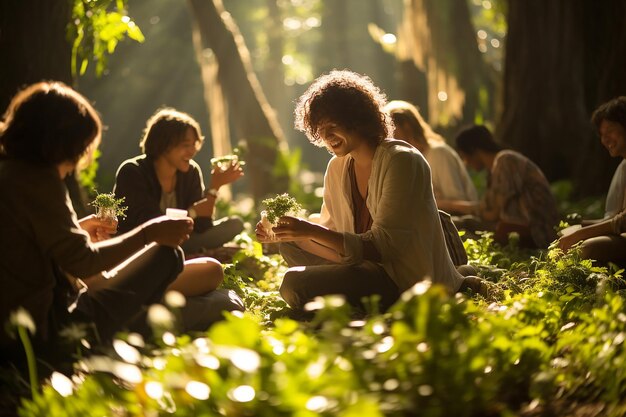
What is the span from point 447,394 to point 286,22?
39592mm

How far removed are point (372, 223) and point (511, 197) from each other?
2.88 m

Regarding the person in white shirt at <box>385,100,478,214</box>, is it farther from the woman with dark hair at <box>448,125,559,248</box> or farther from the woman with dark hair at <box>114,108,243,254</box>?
the woman with dark hair at <box>114,108,243,254</box>

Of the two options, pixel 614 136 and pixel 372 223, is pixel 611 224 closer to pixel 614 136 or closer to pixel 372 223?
pixel 614 136

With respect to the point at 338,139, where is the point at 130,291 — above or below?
below

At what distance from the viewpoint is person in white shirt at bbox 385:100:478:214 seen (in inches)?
283

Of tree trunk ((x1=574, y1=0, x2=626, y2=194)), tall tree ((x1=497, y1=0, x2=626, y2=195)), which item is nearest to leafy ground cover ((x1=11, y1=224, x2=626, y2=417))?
tree trunk ((x1=574, y1=0, x2=626, y2=194))

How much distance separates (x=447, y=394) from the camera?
2.65 meters

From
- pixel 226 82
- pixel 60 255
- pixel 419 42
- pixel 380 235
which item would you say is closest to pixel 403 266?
pixel 380 235

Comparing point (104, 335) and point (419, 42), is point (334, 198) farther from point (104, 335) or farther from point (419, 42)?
point (419, 42)

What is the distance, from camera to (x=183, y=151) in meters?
6.34

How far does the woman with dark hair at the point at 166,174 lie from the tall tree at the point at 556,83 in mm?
5790

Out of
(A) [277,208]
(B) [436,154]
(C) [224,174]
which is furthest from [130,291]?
(B) [436,154]

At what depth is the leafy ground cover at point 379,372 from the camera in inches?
99.3

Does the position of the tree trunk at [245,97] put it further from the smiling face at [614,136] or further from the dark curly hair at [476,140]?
the smiling face at [614,136]
